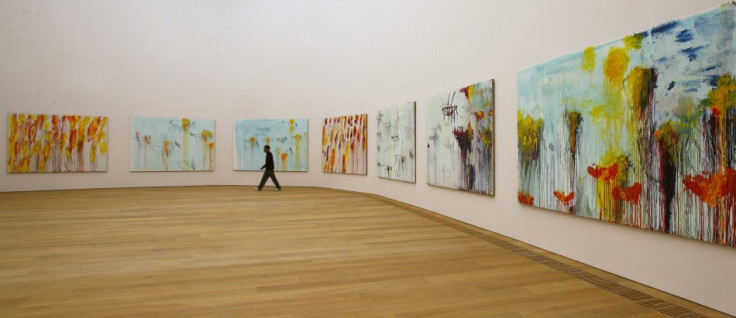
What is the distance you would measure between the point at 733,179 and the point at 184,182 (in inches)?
608

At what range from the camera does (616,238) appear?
4.43 metres

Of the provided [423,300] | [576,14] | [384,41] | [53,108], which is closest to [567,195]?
[576,14]

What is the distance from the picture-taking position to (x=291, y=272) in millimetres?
4418

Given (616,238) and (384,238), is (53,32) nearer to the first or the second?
(384,238)

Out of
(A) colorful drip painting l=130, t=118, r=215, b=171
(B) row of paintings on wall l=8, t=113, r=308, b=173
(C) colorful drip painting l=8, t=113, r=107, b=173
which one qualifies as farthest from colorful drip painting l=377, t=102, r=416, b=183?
(C) colorful drip painting l=8, t=113, r=107, b=173

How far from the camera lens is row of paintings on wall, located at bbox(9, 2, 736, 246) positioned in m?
3.40

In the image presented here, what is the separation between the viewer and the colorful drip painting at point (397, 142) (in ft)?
32.0

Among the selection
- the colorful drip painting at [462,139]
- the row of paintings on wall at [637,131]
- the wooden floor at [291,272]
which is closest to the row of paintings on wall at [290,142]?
the colorful drip painting at [462,139]

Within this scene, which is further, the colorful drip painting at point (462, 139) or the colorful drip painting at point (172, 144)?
the colorful drip painting at point (172, 144)

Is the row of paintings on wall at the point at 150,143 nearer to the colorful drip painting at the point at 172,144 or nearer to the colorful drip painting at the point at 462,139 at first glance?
the colorful drip painting at the point at 172,144

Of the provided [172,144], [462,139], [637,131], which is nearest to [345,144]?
[462,139]

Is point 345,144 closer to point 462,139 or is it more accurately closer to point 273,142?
point 273,142

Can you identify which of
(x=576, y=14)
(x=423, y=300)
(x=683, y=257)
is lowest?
(x=423, y=300)

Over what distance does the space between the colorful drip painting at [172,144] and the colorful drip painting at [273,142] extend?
3.51 ft
